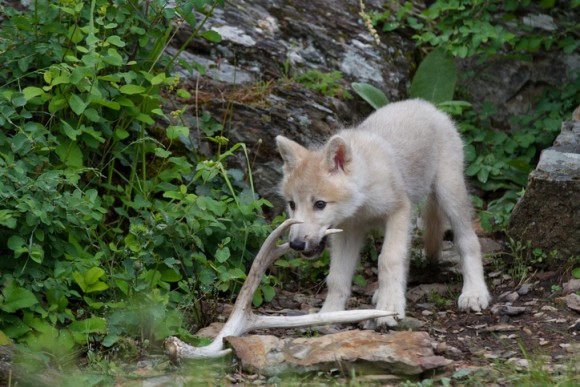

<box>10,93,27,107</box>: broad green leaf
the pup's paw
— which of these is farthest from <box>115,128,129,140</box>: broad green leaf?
the pup's paw

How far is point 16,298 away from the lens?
510cm

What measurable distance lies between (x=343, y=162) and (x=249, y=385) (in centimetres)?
203

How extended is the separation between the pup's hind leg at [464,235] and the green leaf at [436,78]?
5.62 feet

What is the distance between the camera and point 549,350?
516cm

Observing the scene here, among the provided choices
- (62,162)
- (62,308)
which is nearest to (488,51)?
(62,162)

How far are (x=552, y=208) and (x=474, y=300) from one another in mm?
952

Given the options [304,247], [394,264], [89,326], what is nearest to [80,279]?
[89,326]

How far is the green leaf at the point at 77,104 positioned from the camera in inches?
224

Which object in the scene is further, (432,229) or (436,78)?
(436,78)

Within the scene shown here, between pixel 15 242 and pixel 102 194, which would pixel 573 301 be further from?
pixel 15 242

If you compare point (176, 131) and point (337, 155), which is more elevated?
point (337, 155)

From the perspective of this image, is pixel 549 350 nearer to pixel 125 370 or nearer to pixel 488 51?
pixel 125 370

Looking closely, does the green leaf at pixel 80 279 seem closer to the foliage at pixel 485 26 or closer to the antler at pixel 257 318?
the antler at pixel 257 318

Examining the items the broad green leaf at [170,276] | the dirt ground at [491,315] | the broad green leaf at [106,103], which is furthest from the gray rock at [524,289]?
the broad green leaf at [106,103]
